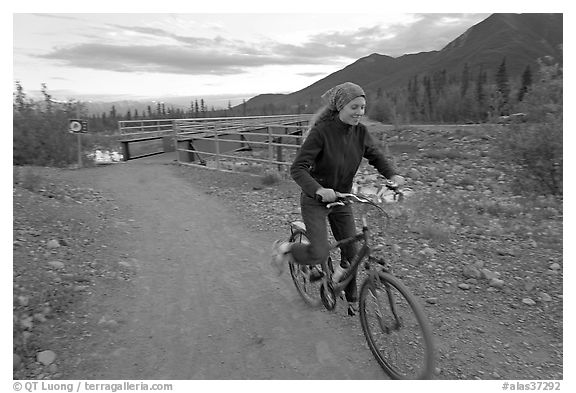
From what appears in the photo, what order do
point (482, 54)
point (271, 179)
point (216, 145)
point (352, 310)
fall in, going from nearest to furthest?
point (352, 310), point (271, 179), point (216, 145), point (482, 54)

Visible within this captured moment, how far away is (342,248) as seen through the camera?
12.0 feet

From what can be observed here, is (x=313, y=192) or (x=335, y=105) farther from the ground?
(x=335, y=105)

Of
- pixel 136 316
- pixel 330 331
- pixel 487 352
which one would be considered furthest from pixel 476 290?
pixel 136 316

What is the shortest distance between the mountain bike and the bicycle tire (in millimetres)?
566

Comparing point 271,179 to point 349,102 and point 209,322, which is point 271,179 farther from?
point 349,102

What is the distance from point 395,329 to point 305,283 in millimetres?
1319

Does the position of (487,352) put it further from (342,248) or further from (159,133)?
(159,133)

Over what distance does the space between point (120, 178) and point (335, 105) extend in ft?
33.0

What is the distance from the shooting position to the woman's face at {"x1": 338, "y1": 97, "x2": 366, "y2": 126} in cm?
317

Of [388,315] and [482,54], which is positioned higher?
[482,54]

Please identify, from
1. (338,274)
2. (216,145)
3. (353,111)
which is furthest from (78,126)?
(353,111)

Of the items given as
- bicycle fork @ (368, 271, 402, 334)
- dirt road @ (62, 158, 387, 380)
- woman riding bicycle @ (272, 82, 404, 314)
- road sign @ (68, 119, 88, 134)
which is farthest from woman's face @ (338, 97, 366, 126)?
road sign @ (68, 119, 88, 134)

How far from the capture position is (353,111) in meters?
3.19

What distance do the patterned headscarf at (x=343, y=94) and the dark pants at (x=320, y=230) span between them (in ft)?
2.90
